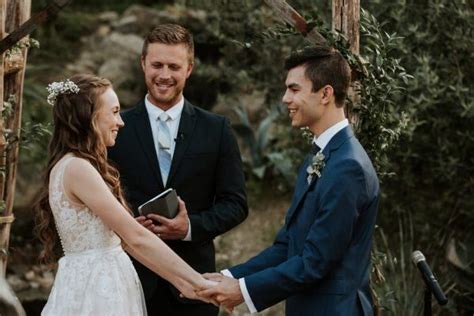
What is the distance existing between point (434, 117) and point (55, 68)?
13.7ft

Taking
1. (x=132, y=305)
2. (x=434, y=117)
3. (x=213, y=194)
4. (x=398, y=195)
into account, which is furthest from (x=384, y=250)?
(x=132, y=305)

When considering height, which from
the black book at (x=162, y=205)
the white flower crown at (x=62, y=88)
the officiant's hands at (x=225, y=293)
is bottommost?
the officiant's hands at (x=225, y=293)

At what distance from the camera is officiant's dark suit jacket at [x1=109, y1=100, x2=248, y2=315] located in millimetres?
4461

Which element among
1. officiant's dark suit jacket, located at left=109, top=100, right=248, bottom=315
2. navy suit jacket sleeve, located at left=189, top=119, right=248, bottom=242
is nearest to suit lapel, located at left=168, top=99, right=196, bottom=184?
officiant's dark suit jacket, located at left=109, top=100, right=248, bottom=315

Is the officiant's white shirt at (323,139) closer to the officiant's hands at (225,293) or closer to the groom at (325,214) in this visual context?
the groom at (325,214)

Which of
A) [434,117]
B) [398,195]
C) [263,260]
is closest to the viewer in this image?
[263,260]

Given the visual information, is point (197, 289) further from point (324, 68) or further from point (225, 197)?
point (324, 68)

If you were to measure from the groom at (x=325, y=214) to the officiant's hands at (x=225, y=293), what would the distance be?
0.08 meters

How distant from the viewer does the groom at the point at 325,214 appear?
3.63 meters

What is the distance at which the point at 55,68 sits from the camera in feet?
31.4

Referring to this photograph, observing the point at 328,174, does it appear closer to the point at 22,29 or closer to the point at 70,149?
the point at 70,149

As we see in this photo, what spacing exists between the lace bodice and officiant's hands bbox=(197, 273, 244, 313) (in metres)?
0.49

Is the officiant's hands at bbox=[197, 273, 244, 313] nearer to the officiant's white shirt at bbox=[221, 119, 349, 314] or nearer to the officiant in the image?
the officiant's white shirt at bbox=[221, 119, 349, 314]

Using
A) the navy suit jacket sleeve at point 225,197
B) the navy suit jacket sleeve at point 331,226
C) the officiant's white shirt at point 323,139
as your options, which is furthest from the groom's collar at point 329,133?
the navy suit jacket sleeve at point 225,197
